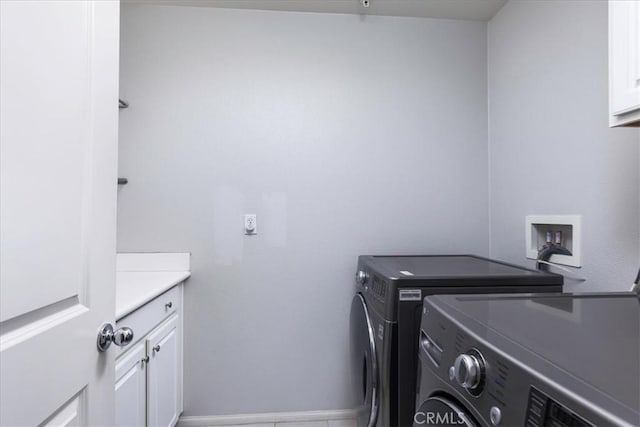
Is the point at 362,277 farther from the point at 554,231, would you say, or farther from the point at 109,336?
the point at 109,336

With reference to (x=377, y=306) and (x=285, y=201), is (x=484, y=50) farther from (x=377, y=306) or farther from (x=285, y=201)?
(x=377, y=306)

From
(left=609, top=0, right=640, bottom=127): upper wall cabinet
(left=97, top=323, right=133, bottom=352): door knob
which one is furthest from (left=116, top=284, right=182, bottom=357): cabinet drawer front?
(left=609, top=0, right=640, bottom=127): upper wall cabinet

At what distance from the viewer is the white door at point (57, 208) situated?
51 cm

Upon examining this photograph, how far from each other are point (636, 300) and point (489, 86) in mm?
1561

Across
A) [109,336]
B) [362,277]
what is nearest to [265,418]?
[362,277]

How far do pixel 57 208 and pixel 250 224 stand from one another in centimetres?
125

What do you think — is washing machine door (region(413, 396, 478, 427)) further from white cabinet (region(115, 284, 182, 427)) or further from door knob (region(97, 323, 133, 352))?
white cabinet (region(115, 284, 182, 427))

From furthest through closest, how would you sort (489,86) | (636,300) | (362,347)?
(489,86) → (362,347) → (636,300)

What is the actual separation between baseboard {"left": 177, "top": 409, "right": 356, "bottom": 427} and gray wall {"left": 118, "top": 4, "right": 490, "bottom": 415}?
37mm

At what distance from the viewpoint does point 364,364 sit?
1.46m

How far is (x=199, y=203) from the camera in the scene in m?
1.86

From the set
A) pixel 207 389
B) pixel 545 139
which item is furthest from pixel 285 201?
pixel 545 139

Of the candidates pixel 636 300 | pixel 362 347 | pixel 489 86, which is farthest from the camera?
pixel 489 86

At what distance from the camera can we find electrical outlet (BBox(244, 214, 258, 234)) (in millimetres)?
1865
